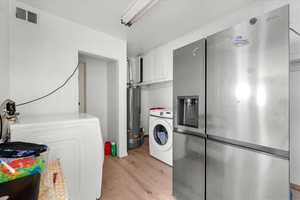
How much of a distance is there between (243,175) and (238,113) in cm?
48

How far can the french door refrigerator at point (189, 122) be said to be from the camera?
3.96ft

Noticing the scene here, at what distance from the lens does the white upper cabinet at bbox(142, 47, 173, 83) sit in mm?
2634

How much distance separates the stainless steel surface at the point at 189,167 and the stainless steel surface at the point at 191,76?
0.14 m

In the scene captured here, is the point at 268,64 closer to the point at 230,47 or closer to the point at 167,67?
the point at 230,47

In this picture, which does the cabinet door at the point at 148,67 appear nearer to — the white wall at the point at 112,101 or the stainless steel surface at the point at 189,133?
the white wall at the point at 112,101

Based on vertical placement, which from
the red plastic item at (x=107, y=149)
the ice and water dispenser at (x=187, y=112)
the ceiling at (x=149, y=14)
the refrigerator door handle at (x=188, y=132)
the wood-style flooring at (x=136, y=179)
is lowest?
the wood-style flooring at (x=136, y=179)

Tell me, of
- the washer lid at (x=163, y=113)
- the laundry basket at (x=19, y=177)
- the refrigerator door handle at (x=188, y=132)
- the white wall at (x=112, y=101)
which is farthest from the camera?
the white wall at (x=112, y=101)

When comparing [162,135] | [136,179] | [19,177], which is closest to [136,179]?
[136,179]

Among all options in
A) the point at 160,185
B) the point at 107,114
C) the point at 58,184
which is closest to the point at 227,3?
the point at 58,184

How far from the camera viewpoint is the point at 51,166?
2.59 feet

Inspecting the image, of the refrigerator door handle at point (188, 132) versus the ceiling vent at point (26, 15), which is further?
the ceiling vent at point (26, 15)

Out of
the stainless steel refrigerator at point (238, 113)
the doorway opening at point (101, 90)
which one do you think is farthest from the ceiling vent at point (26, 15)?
the stainless steel refrigerator at point (238, 113)

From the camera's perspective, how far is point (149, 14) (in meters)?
1.80

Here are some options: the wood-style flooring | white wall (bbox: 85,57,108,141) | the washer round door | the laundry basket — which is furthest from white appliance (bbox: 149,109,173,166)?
the laundry basket
